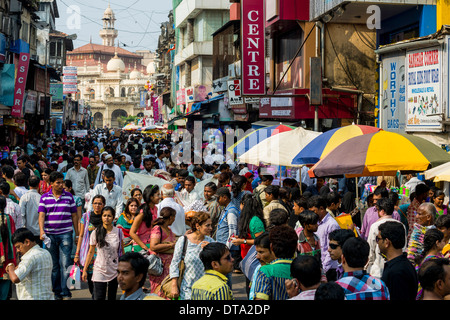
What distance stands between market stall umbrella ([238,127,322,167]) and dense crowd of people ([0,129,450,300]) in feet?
3.84

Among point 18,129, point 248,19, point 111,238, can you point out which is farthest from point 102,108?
point 111,238

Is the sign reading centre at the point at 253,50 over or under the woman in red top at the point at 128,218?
over

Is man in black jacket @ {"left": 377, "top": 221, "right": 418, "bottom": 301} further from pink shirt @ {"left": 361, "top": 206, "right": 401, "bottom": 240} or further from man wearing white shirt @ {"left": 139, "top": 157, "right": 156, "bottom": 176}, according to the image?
man wearing white shirt @ {"left": 139, "top": 157, "right": 156, "bottom": 176}

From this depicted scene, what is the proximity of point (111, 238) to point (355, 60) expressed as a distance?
1277 cm

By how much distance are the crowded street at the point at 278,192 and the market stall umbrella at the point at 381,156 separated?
2cm

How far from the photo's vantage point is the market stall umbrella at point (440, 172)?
776 centimetres

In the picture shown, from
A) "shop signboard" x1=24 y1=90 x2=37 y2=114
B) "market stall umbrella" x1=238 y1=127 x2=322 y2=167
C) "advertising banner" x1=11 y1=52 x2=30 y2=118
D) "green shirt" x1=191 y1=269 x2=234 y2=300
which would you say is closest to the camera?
"green shirt" x1=191 y1=269 x2=234 y2=300

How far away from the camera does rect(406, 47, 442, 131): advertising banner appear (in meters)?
11.8

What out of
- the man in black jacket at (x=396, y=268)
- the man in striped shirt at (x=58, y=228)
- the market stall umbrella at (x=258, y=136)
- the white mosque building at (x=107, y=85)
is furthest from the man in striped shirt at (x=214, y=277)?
the white mosque building at (x=107, y=85)

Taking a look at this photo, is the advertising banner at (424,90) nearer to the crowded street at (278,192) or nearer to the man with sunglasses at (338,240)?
the crowded street at (278,192)

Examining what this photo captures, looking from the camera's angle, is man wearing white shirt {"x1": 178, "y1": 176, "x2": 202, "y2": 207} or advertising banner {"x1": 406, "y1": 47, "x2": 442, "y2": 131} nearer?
man wearing white shirt {"x1": 178, "y1": 176, "x2": 202, "y2": 207}

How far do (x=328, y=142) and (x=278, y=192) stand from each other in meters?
1.91

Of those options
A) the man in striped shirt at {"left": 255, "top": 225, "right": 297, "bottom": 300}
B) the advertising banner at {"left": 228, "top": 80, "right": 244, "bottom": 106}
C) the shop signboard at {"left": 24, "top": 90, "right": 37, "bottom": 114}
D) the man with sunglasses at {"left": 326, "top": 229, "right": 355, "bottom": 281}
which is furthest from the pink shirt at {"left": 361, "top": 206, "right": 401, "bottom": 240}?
the shop signboard at {"left": 24, "top": 90, "right": 37, "bottom": 114}
